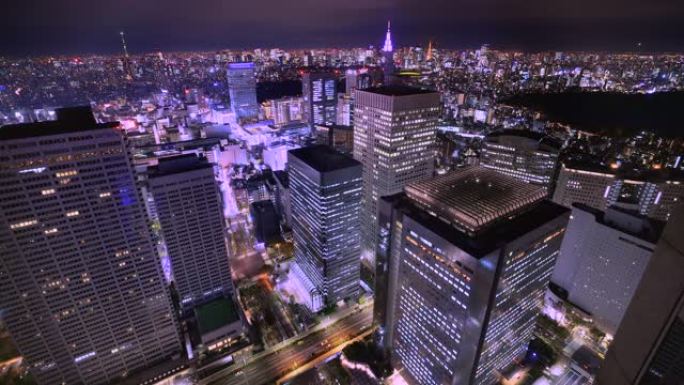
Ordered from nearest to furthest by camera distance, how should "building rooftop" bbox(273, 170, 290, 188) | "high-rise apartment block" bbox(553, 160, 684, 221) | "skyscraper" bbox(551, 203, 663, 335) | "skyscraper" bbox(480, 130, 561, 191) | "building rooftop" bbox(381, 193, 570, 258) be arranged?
"building rooftop" bbox(381, 193, 570, 258) → "skyscraper" bbox(551, 203, 663, 335) → "high-rise apartment block" bbox(553, 160, 684, 221) → "skyscraper" bbox(480, 130, 561, 191) → "building rooftop" bbox(273, 170, 290, 188)

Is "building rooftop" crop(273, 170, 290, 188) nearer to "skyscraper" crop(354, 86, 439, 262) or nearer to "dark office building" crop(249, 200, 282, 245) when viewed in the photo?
"dark office building" crop(249, 200, 282, 245)

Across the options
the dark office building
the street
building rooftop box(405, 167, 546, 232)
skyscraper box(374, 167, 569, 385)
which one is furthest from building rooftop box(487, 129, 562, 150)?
the dark office building

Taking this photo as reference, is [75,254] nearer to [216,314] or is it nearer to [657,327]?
[216,314]

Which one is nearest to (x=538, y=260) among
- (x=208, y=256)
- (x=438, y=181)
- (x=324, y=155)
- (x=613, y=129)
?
(x=438, y=181)

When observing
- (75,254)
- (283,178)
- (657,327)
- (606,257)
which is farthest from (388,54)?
(657,327)

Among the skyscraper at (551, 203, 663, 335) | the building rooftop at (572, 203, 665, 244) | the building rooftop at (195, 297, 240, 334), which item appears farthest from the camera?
the building rooftop at (195, 297, 240, 334)

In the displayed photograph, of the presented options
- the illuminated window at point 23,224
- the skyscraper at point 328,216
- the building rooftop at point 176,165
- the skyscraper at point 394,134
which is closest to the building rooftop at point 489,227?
the skyscraper at point 328,216

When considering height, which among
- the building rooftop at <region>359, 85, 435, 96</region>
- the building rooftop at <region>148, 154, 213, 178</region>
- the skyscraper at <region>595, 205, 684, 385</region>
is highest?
the skyscraper at <region>595, 205, 684, 385</region>
